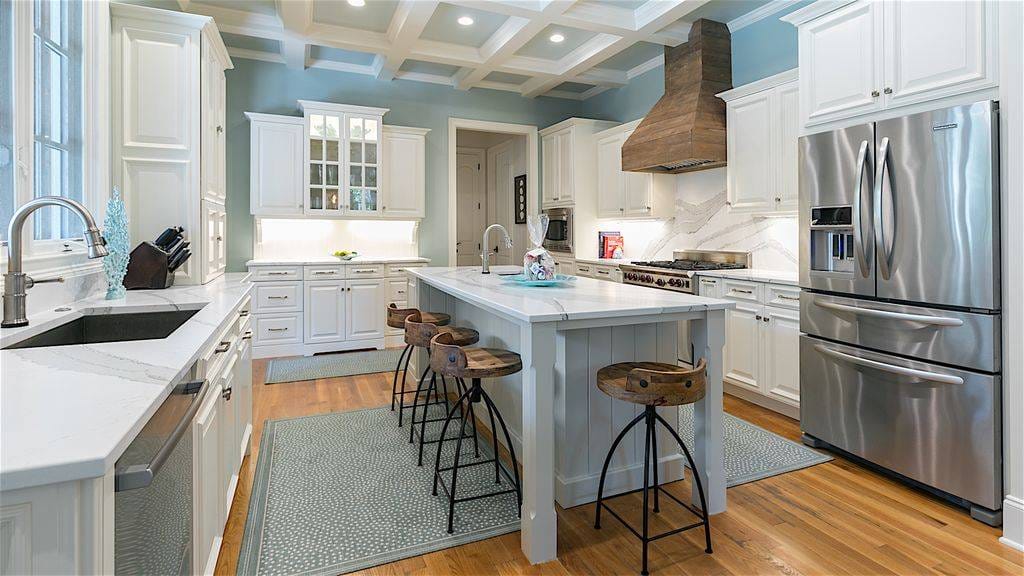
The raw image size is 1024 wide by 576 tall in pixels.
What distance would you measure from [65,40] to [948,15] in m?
4.02

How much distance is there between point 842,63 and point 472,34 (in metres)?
3.27

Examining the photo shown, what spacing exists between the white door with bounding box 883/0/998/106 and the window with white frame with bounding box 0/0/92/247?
12.0ft

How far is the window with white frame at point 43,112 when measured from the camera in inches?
75.5

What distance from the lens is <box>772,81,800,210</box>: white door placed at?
3715 millimetres

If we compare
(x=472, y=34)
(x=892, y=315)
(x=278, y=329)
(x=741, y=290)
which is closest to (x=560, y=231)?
(x=472, y=34)

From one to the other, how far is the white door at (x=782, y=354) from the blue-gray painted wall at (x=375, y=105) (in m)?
3.87

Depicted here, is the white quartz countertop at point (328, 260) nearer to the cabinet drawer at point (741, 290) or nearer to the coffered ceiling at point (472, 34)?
the coffered ceiling at point (472, 34)

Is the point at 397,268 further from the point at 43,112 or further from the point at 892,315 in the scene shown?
the point at 892,315

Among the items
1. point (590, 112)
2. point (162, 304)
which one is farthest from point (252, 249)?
point (590, 112)

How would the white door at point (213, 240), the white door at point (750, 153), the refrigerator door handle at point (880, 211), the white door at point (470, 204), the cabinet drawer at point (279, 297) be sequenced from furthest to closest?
the white door at point (470, 204), the cabinet drawer at point (279, 297), the white door at point (750, 153), the white door at point (213, 240), the refrigerator door handle at point (880, 211)

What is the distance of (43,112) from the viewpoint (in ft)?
7.64

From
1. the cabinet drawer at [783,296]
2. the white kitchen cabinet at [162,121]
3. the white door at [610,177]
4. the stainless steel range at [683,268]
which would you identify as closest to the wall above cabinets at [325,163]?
the white kitchen cabinet at [162,121]

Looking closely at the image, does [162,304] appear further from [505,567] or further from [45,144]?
[505,567]

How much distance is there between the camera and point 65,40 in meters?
2.55
